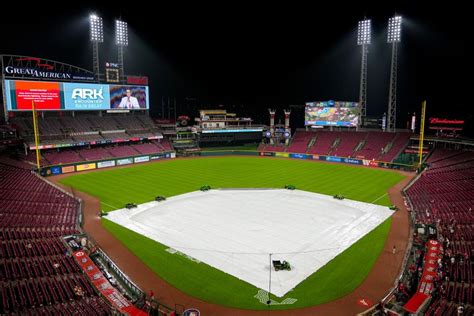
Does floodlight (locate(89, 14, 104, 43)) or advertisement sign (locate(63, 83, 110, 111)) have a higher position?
floodlight (locate(89, 14, 104, 43))

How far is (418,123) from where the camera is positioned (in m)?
71.0

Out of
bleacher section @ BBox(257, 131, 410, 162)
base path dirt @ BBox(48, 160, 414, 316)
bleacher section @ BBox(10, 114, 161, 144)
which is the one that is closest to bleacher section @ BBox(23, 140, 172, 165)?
bleacher section @ BBox(10, 114, 161, 144)

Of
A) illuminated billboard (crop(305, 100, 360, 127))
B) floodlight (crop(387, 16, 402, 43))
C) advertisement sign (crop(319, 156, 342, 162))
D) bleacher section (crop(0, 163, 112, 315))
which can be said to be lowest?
bleacher section (crop(0, 163, 112, 315))

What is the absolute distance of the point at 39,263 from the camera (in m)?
19.2

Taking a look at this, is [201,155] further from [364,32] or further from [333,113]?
[364,32]

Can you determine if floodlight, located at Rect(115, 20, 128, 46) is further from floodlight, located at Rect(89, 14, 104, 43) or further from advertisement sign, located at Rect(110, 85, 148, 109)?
advertisement sign, located at Rect(110, 85, 148, 109)

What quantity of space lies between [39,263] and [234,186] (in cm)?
2937

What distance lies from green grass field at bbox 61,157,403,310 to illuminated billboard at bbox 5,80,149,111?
1600cm

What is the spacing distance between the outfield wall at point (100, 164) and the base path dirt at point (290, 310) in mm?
27543

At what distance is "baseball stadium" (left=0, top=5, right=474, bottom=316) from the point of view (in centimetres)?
1811

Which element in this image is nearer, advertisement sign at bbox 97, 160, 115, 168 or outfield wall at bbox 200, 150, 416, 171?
Result: outfield wall at bbox 200, 150, 416, 171

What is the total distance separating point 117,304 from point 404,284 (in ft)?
53.3

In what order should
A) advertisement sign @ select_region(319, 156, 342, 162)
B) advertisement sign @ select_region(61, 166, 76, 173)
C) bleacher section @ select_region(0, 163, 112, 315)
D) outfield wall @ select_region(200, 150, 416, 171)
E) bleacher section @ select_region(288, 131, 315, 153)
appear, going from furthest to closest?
bleacher section @ select_region(288, 131, 315, 153) → advertisement sign @ select_region(319, 156, 342, 162) → outfield wall @ select_region(200, 150, 416, 171) → advertisement sign @ select_region(61, 166, 76, 173) → bleacher section @ select_region(0, 163, 112, 315)

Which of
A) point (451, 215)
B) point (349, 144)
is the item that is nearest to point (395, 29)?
point (349, 144)
